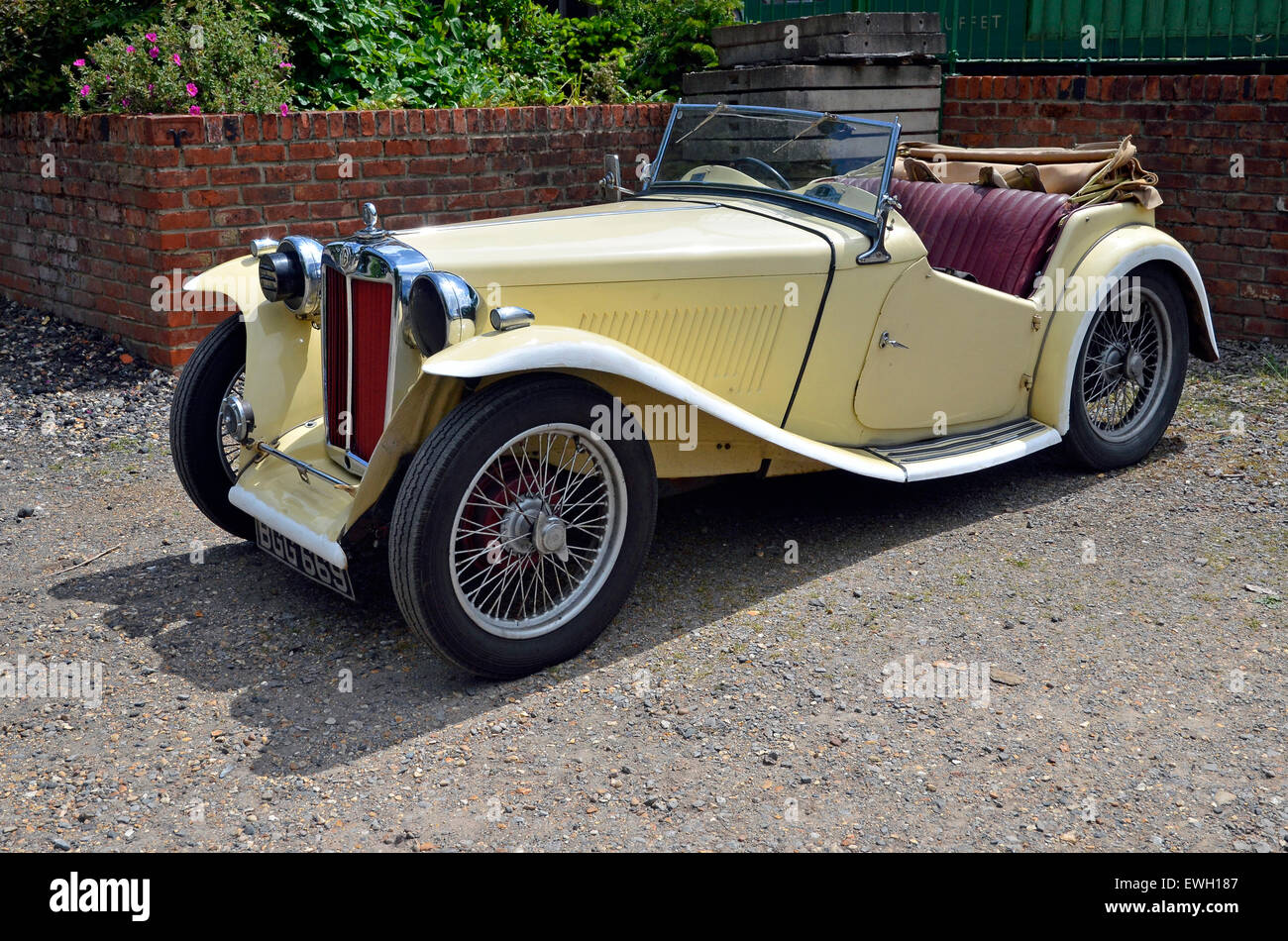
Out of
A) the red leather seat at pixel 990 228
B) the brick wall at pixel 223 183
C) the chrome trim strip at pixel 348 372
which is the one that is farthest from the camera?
the brick wall at pixel 223 183

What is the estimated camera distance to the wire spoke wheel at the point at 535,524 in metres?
3.32

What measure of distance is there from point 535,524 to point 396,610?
0.75 meters

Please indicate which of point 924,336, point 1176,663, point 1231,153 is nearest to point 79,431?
point 924,336

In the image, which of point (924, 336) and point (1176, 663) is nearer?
point (1176, 663)

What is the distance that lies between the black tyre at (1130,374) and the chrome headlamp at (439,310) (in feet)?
8.92

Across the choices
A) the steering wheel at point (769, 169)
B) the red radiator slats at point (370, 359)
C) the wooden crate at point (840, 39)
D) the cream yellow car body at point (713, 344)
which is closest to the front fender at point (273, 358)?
the cream yellow car body at point (713, 344)

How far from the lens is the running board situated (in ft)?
13.9

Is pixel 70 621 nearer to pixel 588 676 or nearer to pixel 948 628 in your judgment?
pixel 588 676

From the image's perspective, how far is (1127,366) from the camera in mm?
5051

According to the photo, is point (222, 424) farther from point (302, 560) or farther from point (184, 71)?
point (184, 71)

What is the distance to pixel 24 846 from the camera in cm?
266

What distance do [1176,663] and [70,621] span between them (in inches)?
135

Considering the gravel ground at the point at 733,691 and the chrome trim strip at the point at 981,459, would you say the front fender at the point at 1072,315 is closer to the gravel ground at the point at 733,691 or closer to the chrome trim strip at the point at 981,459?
the chrome trim strip at the point at 981,459

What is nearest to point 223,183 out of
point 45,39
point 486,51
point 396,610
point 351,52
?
point 351,52
